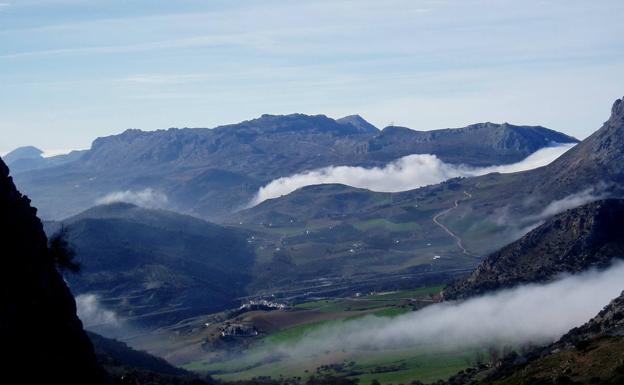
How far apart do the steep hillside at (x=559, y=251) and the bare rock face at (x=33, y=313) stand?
460 feet

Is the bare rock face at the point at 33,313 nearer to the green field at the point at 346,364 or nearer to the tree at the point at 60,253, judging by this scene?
the tree at the point at 60,253

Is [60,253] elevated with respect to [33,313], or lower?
elevated

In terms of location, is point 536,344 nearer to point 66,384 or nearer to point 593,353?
point 593,353

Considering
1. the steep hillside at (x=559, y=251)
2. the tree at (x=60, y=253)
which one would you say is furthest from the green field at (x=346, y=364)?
the tree at (x=60, y=253)

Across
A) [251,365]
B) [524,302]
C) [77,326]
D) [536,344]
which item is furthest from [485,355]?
[77,326]

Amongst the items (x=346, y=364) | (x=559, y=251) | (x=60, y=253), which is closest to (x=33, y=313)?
(x=60, y=253)

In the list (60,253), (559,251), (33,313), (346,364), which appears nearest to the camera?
(33,313)

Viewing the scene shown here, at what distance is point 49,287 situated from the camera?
1731 inches

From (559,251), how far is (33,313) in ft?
524

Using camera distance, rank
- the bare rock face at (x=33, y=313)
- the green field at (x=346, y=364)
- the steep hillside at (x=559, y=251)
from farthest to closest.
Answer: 1. the steep hillside at (x=559, y=251)
2. the green field at (x=346, y=364)
3. the bare rock face at (x=33, y=313)

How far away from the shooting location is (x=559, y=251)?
185 m

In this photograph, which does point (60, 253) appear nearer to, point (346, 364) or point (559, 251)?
point (346, 364)

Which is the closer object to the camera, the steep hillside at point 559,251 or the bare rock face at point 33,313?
the bare rock face at point 33,313

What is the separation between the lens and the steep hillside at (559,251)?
17438 centimetres
